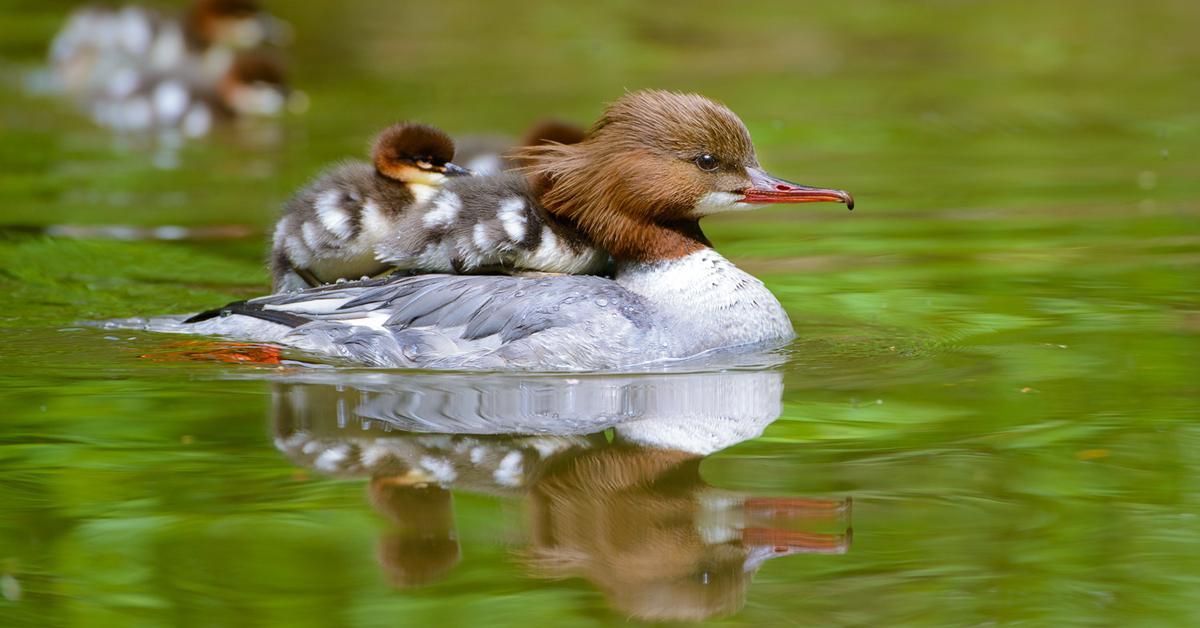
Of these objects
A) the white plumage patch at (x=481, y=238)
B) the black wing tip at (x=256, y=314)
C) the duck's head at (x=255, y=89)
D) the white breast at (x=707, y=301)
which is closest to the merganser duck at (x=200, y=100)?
the duck's head at (x=255, y=89)

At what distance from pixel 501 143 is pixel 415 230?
9.69ft

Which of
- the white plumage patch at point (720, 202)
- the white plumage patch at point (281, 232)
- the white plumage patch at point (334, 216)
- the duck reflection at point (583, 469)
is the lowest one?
the duck reflection at point (583, 469)

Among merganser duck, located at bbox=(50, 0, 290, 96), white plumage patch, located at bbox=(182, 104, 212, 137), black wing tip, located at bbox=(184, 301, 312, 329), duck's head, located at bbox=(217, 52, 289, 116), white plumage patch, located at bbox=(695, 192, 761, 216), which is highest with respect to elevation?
merganser duck, located at bbox=(50, 0, 290, 96)

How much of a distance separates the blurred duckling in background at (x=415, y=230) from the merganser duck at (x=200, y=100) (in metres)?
6.91

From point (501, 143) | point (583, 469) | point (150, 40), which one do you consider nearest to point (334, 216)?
point (583, 469)

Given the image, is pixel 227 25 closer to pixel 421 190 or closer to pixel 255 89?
pixel 255 89

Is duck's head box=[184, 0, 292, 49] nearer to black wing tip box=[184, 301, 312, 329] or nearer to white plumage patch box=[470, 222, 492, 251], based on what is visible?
black wing tip box=[184, 301, 312, 329]

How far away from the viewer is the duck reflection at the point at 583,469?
3732mm

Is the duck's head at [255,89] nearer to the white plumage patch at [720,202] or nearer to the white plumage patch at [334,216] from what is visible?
the white plumage patch at [334,216]

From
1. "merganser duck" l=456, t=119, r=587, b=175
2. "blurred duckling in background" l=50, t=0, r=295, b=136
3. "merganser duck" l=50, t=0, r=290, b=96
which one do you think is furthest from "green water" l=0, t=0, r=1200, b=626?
"merganser duck" l=50, t=0, r=290, b=96

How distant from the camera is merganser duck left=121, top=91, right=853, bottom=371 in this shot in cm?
562

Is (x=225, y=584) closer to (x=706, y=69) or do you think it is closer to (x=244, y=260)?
(x=244, y=260)

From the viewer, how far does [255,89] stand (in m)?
13.1

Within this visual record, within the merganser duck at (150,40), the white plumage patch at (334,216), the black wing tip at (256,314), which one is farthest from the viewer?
the merganser duck at (150,40)
